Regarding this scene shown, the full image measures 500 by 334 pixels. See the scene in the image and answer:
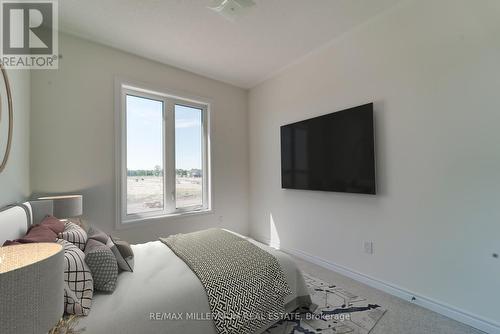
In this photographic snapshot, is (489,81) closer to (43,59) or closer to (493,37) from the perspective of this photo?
(493,37)

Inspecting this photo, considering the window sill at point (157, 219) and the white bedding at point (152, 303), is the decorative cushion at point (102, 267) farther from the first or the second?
the window sill at point (157, 219)

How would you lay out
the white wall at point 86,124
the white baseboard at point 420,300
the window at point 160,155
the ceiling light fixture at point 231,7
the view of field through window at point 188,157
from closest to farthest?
the white baseboard at point 420,300
the ceiling light fixture at point 231,7
the white wall at point 86,124
the window at point 160,155
the view of field through window at point 188,157

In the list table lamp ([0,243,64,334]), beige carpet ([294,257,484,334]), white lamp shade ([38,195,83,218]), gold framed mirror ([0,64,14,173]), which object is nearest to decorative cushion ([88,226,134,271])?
white lamp shade ([38,195,83,218])

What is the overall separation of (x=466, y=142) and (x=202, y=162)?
325cm

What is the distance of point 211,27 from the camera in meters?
2.36

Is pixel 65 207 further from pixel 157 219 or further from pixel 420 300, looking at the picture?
pixel 420 300

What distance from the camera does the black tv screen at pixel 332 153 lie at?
7.48ft

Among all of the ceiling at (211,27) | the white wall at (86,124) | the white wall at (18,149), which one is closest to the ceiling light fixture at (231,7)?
the ceiling at (211,27)

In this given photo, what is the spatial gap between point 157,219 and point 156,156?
0.93 meters

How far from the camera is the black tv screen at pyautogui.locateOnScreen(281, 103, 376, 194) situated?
2281mm

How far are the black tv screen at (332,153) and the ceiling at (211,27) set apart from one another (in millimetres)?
975

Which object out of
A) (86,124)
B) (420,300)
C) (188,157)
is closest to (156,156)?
(188,157)

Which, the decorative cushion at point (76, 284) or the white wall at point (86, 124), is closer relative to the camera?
the decorative cushion at point (76, 284)

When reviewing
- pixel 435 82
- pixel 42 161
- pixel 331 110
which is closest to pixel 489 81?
pixel 435 82
